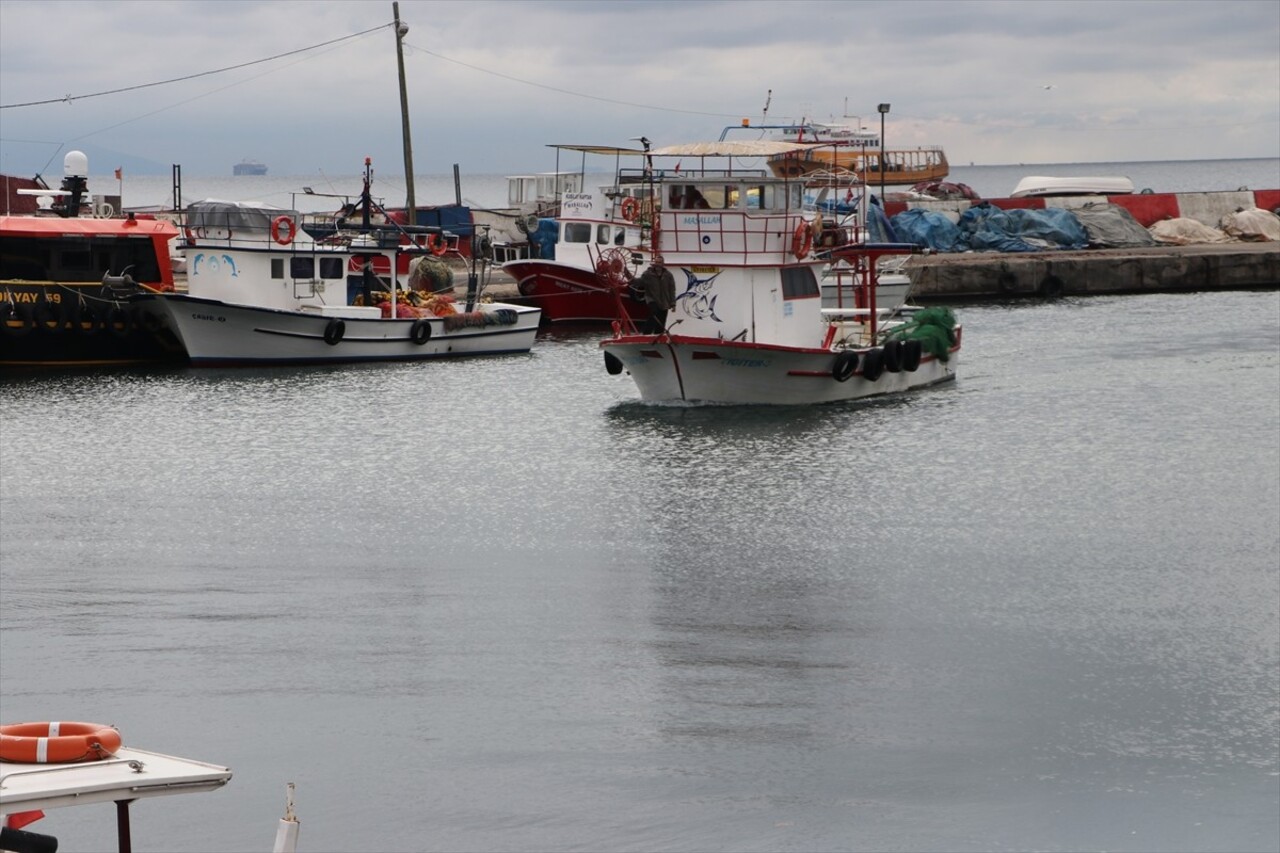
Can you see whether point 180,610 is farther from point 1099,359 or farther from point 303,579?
point 1099,359

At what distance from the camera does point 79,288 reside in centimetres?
3064

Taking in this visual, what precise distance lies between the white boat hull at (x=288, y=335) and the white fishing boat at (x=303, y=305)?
2cm

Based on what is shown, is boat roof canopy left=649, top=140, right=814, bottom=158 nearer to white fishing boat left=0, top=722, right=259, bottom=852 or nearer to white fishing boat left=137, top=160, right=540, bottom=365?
white fishing boat left=137, top=160, right=540, bottom=365

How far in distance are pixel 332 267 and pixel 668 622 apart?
68.5 ft

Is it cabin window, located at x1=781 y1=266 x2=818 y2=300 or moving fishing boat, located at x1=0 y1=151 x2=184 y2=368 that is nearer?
cabin window, located at x1=781 y1=266 x2=818 y2=300

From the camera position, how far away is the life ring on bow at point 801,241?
993 inches

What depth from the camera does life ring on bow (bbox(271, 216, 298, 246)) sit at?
32031mm

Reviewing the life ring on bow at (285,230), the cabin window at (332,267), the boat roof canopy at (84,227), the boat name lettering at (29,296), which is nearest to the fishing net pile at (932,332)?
the cabin window at (332,267)

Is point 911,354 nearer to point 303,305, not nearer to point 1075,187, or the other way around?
point 303,305

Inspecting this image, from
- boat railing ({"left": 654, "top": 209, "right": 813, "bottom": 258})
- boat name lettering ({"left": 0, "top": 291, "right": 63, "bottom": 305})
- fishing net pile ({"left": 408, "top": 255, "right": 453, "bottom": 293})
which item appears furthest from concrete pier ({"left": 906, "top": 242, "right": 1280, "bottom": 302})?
boat name lettering ({"left": 0, "top": 291, "right": 63, "bottom": 305})

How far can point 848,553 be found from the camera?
16062 mm

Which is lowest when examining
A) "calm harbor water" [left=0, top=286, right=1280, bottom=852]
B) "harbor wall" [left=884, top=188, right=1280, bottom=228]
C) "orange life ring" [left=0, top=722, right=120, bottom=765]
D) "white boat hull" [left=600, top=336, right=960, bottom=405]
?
"calm harbor water" [left=0, top=286, right=1280, bottom=852]

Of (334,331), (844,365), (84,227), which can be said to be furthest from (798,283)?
(84,227)

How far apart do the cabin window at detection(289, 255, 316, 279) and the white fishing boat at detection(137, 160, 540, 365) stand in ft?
0.07
